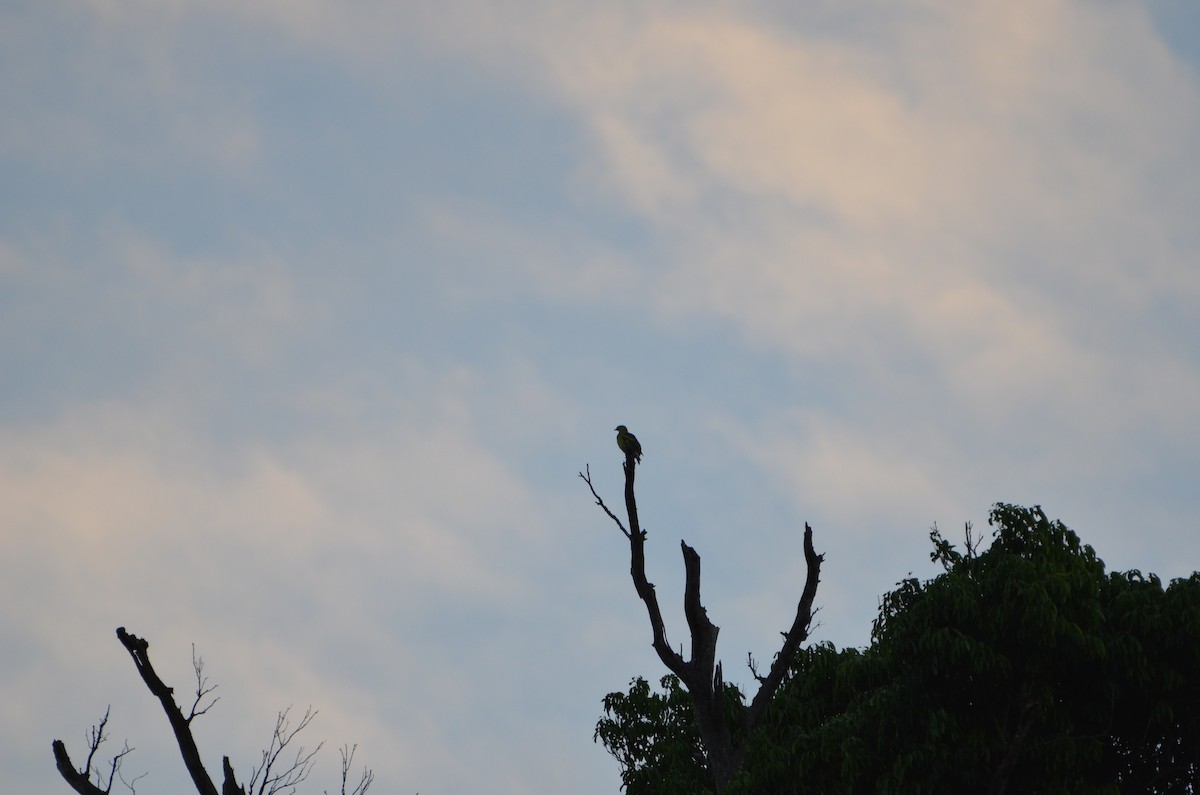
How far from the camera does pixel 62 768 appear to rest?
9242 millimetres

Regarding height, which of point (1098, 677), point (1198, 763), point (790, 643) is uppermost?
point (790, 643)

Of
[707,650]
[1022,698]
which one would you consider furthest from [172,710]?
[1022,698]

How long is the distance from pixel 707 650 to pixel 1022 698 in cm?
345

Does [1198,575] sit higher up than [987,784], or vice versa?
[1198,575]

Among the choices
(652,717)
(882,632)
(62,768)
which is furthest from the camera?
(652,717)

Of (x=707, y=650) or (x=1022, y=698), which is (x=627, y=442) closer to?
(x=707, y=650)

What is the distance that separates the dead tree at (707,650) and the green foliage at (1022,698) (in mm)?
435

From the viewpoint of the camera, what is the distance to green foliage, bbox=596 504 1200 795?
510 inches

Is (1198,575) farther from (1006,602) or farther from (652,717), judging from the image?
(652,717)

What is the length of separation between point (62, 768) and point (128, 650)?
102cm

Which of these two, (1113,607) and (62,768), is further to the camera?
(1113,607)

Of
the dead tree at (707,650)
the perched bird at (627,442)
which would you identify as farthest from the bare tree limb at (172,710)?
the perched bird at (627,442)

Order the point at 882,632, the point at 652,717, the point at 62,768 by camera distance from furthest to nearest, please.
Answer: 1. the point at 652,717
2. the point at 882,632
3. the point at 62,768

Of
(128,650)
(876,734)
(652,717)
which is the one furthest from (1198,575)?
(128,650)
